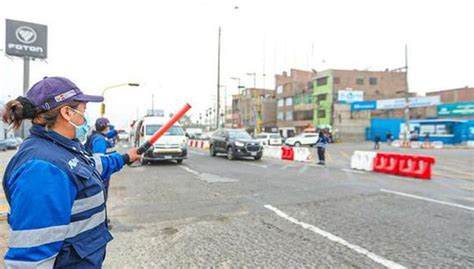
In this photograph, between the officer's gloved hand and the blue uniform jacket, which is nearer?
the blue uniform jacket

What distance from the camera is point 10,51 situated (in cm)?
4747

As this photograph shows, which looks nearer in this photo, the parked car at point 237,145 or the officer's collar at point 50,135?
the officer's collar at point 50,135

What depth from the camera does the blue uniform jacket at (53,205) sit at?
1.79 m

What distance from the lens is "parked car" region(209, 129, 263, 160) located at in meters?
19.8

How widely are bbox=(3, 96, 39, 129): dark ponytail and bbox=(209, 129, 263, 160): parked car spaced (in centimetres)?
1759

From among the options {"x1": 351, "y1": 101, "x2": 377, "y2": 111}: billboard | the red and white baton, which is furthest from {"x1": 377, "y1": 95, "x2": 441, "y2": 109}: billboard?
the red and white baton

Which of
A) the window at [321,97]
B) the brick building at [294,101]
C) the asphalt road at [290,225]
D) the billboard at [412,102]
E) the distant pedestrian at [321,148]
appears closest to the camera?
the asphalt road at [290,225]

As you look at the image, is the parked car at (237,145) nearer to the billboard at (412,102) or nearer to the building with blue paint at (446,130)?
the building with blue paint at (446,130)

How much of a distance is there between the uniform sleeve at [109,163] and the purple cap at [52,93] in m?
0.90

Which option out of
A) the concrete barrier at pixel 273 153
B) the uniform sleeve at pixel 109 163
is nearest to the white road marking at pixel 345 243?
the uniform sleeve at pixel 109 163

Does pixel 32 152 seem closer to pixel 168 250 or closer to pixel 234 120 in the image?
pixel 168 250

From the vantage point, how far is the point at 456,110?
52062 mm

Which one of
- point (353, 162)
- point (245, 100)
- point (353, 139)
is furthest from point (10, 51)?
point (245, 100)

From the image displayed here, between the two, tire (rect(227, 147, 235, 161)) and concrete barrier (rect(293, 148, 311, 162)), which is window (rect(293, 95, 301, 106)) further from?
tire (rect(227, 147, 235, 161))
